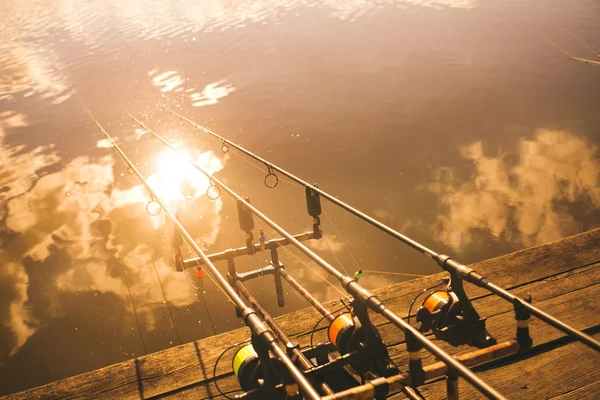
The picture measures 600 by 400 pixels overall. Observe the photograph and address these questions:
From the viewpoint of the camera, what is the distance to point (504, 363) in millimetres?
5129

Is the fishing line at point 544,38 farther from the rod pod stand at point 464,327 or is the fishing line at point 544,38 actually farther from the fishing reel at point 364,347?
the fishing reel at point 364,347

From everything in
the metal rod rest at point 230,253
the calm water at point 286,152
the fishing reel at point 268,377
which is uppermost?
the fishing reel at point 268,377

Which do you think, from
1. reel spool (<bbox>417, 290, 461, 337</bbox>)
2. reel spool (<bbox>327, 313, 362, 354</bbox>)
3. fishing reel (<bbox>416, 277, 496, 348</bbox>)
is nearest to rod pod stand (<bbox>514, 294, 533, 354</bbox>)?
fishing reel (<bbox>416, 277, 496, 348</bbox>)

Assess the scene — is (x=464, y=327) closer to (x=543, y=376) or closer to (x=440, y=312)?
(x=440, y=312)

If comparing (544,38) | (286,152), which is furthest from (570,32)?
(286,152)

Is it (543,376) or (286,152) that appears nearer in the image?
(543,376)

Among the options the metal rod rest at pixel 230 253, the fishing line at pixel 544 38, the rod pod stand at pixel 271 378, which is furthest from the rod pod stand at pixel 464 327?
the fishing line at pixel 544 38

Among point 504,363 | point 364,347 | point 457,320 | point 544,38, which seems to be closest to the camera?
point 364,347

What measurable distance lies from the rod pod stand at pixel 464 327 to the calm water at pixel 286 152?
22.0 feet

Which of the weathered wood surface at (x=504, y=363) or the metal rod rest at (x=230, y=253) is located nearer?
the weathered wood surface at (x=504, y=363)

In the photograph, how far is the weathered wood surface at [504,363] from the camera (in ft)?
16.1

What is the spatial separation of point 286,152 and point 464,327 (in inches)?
534

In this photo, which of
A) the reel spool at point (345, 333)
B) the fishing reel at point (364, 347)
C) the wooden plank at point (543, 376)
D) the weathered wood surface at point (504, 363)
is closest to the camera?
the fishing reel at point (364, 347)

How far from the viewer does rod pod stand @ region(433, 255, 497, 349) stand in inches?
157
